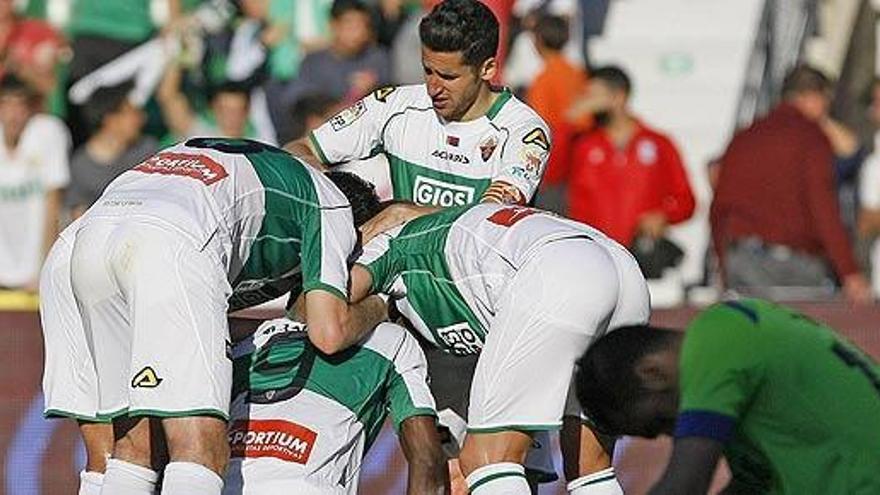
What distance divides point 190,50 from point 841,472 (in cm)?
870

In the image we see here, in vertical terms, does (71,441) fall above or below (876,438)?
below

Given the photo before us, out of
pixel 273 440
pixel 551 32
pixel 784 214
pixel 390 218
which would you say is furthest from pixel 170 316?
pixel 551 32

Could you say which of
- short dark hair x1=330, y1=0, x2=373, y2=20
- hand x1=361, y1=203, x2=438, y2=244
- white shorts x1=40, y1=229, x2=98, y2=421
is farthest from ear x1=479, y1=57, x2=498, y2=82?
short dark hair x1=330, y1=0, x2=373, y2=20

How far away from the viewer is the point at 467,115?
330 inches

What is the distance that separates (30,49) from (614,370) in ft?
28.4

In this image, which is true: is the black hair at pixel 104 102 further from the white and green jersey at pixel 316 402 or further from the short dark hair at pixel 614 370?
the short dark hair at pixel 614 370

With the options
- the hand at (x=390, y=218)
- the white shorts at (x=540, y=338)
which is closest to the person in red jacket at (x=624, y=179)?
the hand at (x=390, y=218)

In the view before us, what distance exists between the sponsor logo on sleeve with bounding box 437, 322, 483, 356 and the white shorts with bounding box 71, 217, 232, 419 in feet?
2.69

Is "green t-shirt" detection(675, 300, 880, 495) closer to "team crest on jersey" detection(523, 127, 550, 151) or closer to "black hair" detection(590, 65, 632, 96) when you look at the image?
"team crest on jersey" detection(523, 127, 550, 151)

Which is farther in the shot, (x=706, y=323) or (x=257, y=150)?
(x=257, y=150)

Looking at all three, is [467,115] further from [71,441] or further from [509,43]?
[509,43]

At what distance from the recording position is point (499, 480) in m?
7.20

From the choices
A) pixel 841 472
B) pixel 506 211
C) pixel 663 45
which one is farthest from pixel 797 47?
pixel 841 472

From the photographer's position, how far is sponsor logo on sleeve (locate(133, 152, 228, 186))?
7.48 metres
